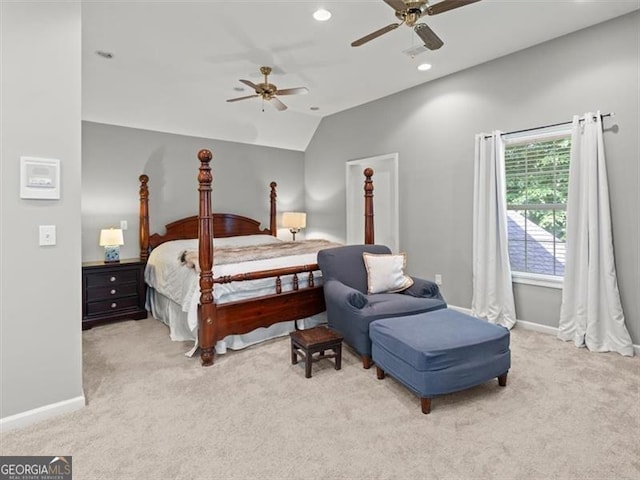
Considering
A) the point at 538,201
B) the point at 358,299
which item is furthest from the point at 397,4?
the point at 538,201

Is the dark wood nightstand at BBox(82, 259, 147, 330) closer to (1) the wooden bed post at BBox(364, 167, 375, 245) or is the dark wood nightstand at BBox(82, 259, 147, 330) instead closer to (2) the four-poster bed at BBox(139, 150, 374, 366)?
(2) the four-poster bed at BBox(139, 150, 374, 366)

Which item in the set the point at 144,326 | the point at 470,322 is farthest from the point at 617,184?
the point at 144,326

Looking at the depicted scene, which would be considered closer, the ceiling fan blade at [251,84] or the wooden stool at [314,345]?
the wooden stool at [314,345]

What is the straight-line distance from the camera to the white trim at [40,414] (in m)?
2.04

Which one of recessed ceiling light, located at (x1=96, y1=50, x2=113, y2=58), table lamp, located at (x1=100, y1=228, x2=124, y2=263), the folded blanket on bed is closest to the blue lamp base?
table lamp, located at (x1=100, y1=228, x2=124, y2=263)

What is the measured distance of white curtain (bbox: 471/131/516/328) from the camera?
389cm

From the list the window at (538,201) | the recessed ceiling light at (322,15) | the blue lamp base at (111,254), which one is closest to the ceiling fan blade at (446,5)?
the recessed ceiling light at (322,15)

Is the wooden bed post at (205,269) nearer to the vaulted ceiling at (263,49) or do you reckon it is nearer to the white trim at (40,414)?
the white trim at (40,414)

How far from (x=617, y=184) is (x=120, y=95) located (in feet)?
17.6

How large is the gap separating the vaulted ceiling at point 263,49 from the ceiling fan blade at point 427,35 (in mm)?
543

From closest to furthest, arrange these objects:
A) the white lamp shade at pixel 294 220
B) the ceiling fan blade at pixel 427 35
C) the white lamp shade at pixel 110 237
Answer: the ceiling fan blade at pixel 427 35, the white lamp shade at pixel 110 237, the white lamp shade at pixel 294 220

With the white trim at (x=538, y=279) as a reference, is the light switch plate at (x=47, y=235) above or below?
above

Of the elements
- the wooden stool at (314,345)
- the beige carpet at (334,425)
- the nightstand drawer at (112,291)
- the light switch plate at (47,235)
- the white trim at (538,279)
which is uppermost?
the light switch plate at (47,235)

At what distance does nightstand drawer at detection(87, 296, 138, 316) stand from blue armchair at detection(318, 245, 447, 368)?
2409mm
